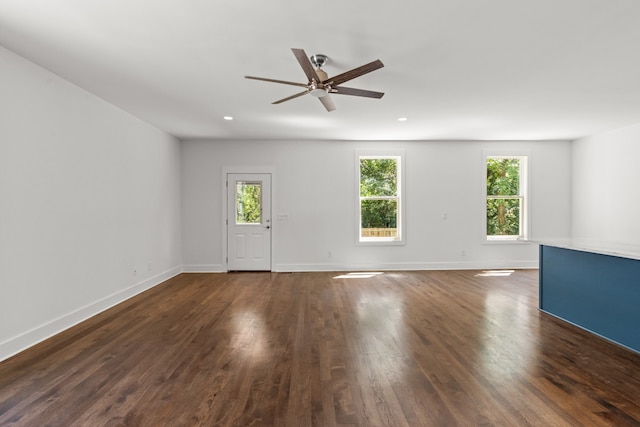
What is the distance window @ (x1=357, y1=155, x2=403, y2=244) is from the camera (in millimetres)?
6629

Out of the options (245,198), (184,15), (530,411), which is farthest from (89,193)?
(530,411)

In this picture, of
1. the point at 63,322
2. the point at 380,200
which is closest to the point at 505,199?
the point at 380,200

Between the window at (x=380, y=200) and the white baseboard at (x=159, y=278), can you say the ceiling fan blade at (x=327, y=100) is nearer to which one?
the window at (x=380, y=200)

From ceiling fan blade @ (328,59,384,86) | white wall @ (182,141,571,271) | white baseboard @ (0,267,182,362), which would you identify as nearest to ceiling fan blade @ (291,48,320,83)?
ceiling fan blade @ (328,59,384,86)

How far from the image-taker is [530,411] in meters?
1.92

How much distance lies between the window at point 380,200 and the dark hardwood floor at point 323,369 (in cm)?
255

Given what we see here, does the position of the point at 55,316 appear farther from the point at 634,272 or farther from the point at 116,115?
the point at 634,272

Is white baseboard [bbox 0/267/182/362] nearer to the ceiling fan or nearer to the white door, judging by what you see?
the white door

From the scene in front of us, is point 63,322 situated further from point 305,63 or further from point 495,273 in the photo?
point 495,273

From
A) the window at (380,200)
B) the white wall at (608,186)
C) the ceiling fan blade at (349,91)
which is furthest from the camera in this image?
the window at (380,200)

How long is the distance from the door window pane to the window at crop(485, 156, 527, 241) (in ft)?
15.3

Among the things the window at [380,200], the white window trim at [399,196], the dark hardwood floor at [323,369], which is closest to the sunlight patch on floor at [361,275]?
the white window trim at [399,196]

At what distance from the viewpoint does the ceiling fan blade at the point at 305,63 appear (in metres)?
2.35

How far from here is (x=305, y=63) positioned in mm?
2531
